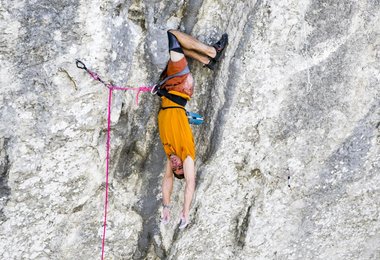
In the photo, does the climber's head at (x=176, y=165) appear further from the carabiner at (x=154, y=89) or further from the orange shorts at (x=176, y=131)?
the carabiner at (x=154, y=89)

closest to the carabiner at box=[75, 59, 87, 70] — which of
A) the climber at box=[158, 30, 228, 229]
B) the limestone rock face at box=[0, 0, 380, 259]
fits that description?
the limestone rock face at box=[0, 0, 380, 259]

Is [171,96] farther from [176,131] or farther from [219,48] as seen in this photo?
[219,48]

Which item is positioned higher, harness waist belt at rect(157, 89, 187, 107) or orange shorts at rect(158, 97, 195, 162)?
harness waist belt at rect(157, 89, 187, 107)

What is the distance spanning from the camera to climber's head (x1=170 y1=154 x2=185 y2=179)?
19.9 ft

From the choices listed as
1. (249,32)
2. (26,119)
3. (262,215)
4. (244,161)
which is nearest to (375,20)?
(249,32)

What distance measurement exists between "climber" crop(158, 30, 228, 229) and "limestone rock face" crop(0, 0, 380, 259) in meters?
0.15

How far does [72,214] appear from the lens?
249 inches

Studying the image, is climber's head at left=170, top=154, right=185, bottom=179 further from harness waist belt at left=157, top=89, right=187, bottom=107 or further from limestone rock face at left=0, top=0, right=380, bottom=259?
harness waist belt at left=157, top=89, right=187, bottom=107

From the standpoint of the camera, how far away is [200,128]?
21.0 feet

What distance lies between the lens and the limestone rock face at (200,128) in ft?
17.8

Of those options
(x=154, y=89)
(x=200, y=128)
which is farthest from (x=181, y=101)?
(x=200, y=128)

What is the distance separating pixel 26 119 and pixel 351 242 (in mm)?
4955

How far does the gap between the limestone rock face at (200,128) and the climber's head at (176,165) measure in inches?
15.5

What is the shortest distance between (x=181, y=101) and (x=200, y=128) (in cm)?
61
